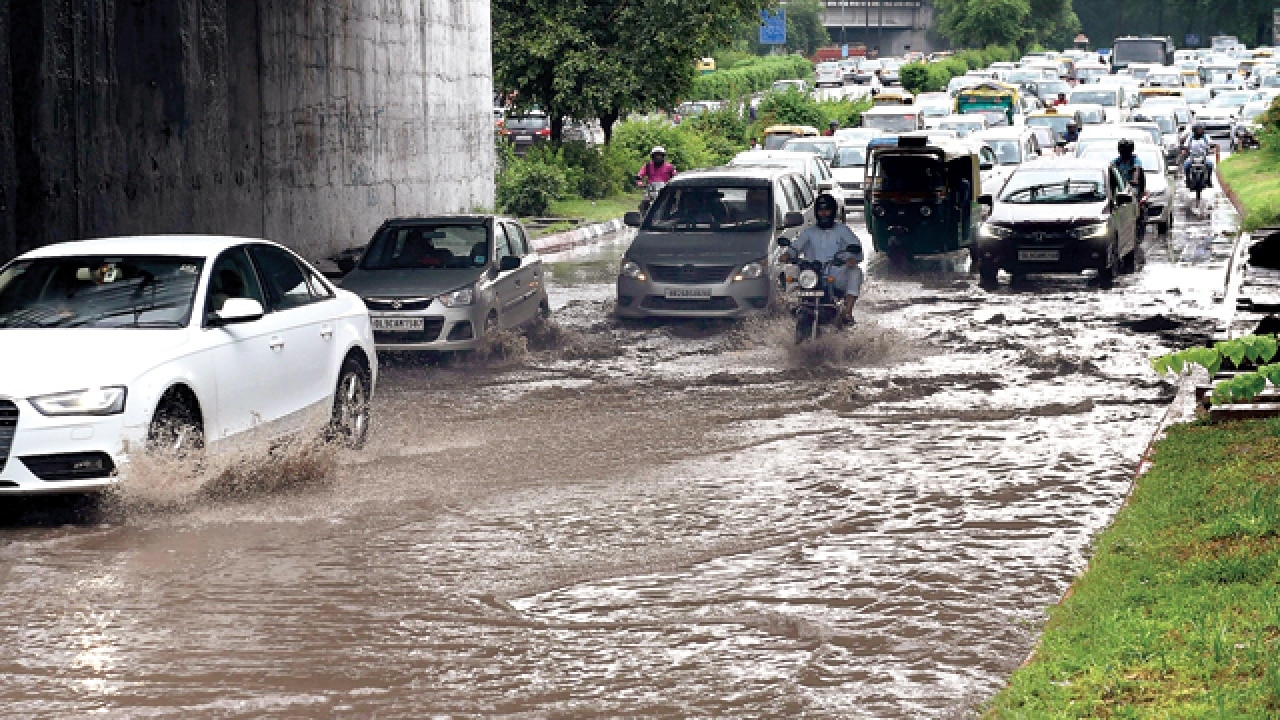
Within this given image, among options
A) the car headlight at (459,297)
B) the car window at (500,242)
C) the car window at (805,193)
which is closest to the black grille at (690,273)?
the car window at (500,242)

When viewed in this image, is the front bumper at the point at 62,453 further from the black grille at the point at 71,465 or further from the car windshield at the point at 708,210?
the car windshield at the point at 708,210

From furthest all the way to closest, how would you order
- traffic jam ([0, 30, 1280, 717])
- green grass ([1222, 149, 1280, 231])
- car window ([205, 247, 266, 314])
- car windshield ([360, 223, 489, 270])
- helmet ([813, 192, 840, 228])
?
green grass ([1222, 149, 1280, 231]) → car windshield ([360, 223, 489, 270]) → helmet ([813, 192, 840, 228]) → car window ([205, 247, 266, 314]) → traffic jam ([0, 30, 1280, 717])

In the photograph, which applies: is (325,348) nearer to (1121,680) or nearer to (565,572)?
(565,572)

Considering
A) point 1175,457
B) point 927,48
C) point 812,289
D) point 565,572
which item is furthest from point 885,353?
point 927,48

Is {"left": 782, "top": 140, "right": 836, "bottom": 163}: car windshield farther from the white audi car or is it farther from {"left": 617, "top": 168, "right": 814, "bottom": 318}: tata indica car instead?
the white audi car

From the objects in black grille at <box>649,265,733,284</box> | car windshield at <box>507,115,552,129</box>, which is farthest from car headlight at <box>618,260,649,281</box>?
car windshield at <box>507,115,552,129</box>

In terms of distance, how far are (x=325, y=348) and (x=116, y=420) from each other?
7.54 feet

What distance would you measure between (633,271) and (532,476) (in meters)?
8.09

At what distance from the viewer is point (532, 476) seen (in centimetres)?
1073

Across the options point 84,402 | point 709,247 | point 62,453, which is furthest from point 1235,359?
point 709,247

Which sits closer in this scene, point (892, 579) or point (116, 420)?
point (892, 579)

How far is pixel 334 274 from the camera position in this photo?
23281 millimetres

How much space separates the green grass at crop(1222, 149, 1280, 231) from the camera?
25.3 meters

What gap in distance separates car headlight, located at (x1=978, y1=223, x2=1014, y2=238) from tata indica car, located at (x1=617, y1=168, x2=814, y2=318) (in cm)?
298
